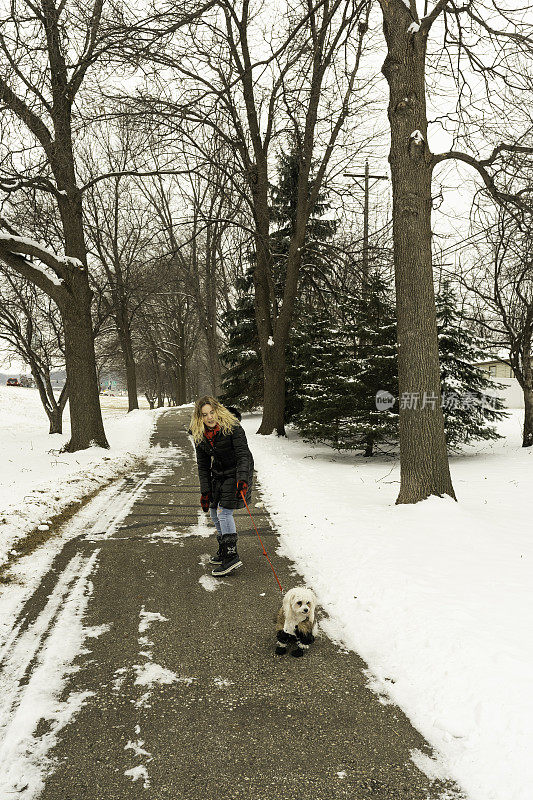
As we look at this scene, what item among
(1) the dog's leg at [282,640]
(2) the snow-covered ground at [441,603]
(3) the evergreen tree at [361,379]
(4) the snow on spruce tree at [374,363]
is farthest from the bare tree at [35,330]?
(1) the dog's leg at [282,640]

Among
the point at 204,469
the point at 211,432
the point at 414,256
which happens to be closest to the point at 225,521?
the point at 204,469

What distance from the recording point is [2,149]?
30.8 ft

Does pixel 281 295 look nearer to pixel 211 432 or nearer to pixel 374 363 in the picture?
pixel 374 363

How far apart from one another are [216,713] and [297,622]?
868 mm

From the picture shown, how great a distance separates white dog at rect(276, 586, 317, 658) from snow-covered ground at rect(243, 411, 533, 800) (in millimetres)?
375

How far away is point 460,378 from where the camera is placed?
11.1 meters

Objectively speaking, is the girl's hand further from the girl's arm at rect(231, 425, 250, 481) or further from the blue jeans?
the blue jeans

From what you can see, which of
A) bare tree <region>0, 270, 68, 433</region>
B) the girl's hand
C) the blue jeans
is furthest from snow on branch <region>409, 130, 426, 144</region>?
bare tree <region>0, 270, 68, 433</region>

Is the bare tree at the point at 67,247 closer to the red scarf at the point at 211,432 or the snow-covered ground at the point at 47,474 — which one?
the snow-covered ground at the point at 47,474

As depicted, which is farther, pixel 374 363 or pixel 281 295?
pixel 281 295

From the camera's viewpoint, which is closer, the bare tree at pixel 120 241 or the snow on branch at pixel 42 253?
the snow on branch at pixel 42 253

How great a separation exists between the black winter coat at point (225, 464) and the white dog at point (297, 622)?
5.11ft

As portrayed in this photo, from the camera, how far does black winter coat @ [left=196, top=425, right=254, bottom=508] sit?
192 inches

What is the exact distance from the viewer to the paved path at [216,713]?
2262mm
